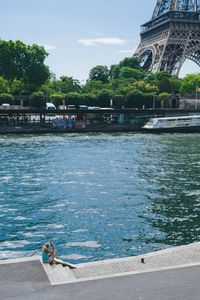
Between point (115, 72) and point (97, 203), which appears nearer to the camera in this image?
point (97, 203)

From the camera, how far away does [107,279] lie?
1271 centimetres

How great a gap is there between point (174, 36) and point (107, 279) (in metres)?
126

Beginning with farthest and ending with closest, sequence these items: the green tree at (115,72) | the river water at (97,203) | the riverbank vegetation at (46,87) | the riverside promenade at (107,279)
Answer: the green tree at (115,72) → the riverbank vegetation at (46,87) → the river water at (97,203) → the riverside promenade at (107,279)

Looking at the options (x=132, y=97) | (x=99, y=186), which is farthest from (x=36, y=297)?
(x=132, y=97)

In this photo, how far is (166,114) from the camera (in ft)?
338

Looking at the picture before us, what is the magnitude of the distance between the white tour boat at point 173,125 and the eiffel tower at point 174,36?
45828 mm

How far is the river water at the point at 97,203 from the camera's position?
19.8m

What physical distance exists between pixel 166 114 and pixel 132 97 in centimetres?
1311

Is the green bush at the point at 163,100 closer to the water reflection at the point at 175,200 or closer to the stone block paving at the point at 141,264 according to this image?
the water reflection at the point at 175,200

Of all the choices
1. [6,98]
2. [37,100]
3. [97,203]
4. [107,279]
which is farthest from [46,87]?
[107,279]

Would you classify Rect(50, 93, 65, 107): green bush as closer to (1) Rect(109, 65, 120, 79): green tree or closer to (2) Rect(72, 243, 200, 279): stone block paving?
(1) Rect(109, 65, 120, 79): green tree

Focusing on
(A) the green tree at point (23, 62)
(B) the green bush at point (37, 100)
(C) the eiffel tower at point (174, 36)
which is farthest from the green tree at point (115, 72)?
(B) the green bush at point (37, 100)

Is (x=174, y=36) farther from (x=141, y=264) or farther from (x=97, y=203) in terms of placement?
(x=141, y=264)

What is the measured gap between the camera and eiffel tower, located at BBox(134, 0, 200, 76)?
13038 cm
